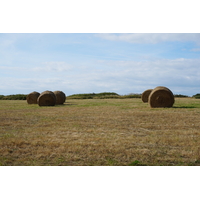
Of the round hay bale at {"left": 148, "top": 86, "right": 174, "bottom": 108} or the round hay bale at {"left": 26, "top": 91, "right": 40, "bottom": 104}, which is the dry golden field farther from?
the round hay bale at {"left": 26, "top": 91, "right": 40, "bottom": 104}

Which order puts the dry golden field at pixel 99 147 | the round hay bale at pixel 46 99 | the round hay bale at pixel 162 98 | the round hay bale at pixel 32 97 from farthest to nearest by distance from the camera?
the round hay bale at pixel 32 97 → the round hay bale at pixel 46 99 → the round hay bale at pixel 162 98 → the dry golden field at pixel 99 147

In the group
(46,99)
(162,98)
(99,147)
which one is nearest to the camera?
(99,147)

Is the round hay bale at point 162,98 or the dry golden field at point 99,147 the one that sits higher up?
the round hay bale at point 162,98

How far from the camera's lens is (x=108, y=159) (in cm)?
539

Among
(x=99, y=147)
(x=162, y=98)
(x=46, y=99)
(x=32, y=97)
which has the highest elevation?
(x=162, y=98)

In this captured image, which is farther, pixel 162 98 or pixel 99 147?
pixel 162 98

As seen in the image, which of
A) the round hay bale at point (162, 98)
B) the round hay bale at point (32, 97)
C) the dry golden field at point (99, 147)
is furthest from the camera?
the round hay bale at point (32, 97)

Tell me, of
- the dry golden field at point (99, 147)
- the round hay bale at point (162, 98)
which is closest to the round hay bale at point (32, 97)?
the round hay bale at point (162, 98)

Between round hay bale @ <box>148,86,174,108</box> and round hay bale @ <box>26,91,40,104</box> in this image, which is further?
round hay bale @ <box>26,91,40,104</box>

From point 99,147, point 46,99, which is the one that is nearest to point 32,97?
point 46,99

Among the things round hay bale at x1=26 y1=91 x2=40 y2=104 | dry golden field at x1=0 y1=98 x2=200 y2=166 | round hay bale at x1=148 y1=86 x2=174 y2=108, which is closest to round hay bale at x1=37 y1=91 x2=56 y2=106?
round hay bale at x1=26 y1=91 x2=40 y2=104

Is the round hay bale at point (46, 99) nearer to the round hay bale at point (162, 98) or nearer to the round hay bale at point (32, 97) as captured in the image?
the round hay bale at point (32, 97)

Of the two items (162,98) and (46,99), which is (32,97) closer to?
(46,99)

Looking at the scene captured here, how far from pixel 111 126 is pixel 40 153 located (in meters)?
4.25
